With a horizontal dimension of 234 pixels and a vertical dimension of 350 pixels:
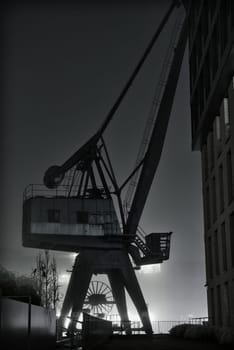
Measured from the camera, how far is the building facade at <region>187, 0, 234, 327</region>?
29.6m

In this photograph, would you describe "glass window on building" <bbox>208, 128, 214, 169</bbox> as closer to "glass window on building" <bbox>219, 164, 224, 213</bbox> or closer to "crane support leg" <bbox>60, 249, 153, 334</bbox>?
"glass window on building" <bbox>219, 164, 224, 213</bbox>

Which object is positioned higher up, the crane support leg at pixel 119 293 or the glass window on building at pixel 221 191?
the glass window on building at pixel 221 191

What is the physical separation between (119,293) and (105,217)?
21.1ft

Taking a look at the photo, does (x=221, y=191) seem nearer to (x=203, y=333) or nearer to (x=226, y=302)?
(x=226, y=302)

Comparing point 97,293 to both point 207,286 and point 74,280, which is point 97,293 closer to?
point 74,280

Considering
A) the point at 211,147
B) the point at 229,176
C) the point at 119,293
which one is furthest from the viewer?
the point at 119,293

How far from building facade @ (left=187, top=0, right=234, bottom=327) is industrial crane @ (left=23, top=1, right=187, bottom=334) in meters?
6.24

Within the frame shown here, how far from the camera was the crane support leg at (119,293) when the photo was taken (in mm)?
A: 48531

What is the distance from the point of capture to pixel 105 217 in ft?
157

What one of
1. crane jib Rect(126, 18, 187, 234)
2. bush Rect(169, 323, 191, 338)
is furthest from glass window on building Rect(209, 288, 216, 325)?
crane jib Rect(126, 18, 187, 234)

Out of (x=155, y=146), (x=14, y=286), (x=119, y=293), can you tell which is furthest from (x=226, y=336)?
(x=155, y=146)

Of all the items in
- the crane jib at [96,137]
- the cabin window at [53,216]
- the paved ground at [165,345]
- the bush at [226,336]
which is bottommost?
the paved ground at [165,345]

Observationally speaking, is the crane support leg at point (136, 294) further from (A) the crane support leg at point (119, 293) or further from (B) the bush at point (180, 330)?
(B) the bush at point (180, 330)

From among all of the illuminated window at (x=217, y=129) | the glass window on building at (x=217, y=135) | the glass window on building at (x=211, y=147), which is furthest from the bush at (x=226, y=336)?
the glass window on building at (x=211, y=147)
